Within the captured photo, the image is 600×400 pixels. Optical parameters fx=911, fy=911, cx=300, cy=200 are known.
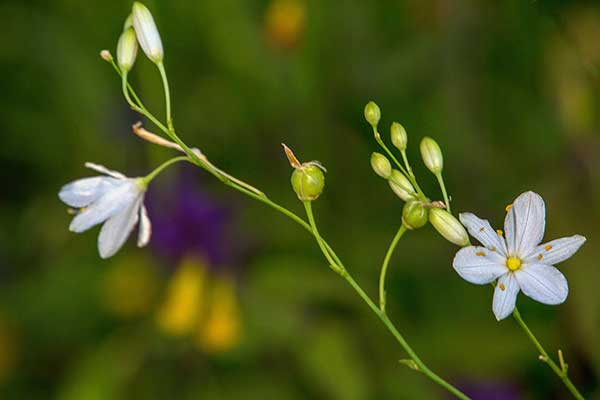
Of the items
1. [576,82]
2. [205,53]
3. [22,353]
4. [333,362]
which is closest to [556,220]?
[576,82]

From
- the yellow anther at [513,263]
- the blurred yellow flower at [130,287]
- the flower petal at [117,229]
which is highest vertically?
the yellow anther at [513,263]

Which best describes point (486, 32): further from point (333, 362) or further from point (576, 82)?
point (333, 362)

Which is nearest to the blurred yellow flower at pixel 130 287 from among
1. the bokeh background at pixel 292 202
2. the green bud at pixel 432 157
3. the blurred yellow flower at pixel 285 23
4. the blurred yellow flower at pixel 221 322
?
the bokeh background at pixel 292 202

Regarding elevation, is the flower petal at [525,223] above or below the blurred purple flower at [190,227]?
above

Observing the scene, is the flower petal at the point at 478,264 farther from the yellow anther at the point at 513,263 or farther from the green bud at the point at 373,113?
the green bud at the point at 373,113

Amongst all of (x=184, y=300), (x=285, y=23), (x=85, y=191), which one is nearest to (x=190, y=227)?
(x=184, y=300)

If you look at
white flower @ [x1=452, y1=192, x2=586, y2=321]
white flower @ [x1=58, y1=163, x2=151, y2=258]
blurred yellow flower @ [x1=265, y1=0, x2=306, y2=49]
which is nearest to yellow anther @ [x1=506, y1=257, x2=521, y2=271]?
white flower @ [x1=452, y1=192, x2=586, y2=321]
